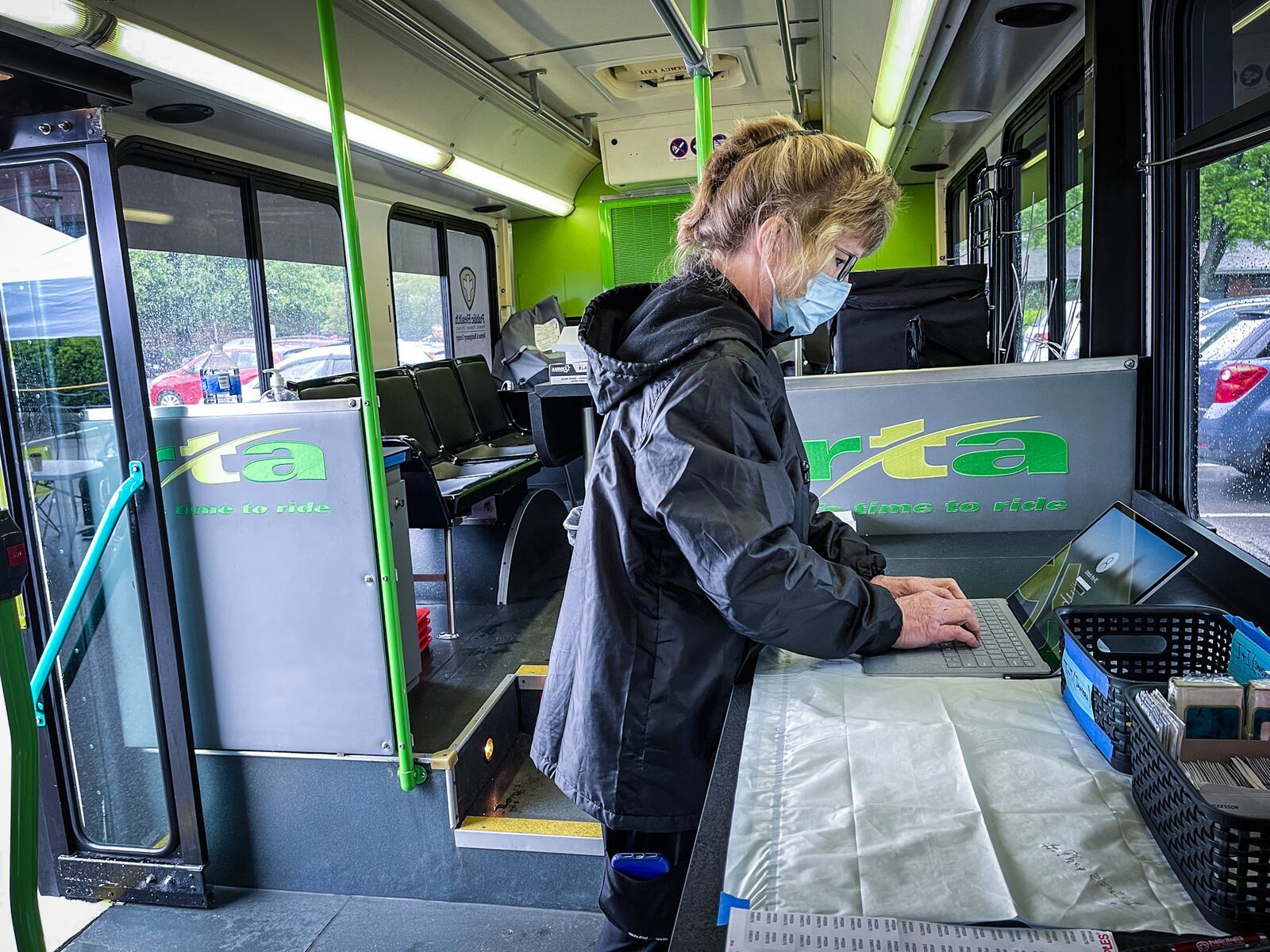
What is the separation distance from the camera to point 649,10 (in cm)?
513

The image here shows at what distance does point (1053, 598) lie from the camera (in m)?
1.72

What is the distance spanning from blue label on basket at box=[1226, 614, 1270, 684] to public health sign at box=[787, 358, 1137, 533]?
4.51 feet

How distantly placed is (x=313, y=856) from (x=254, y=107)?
3.29 metres

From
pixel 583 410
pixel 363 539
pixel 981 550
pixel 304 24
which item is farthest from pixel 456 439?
pixel 981 550

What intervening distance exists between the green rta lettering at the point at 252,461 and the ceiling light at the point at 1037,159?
4.34 metres

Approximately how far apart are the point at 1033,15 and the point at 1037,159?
6.47 feet

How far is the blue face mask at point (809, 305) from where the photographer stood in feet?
4.89

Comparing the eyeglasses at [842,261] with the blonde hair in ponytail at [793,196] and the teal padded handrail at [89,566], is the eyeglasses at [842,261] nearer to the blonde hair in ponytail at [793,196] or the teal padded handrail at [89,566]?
the blonde hair in ponytail at [793,196]

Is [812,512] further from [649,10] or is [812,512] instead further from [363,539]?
[649,10]

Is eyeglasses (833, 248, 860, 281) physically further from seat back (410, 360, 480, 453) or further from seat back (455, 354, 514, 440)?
seat back (455, 354, 514, 440)

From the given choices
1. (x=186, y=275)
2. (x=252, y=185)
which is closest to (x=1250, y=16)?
(x=186, y=275)

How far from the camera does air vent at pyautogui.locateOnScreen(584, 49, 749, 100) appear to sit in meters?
6.41

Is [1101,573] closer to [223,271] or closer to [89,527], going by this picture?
[89,527]

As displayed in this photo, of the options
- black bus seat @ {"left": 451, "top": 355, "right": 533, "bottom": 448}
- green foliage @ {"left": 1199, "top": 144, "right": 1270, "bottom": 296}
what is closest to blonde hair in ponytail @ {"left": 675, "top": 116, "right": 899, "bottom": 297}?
green foliage @ {"left": 1199, "top": 144, "right": 1270, "bottom": 296}
